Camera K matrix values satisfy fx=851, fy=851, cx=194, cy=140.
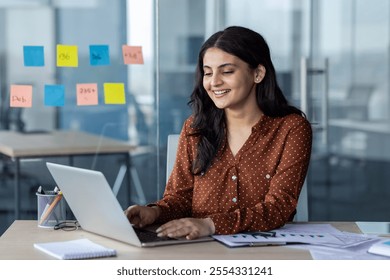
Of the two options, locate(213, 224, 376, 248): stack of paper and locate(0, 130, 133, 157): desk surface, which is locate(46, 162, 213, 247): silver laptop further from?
locate(0, 130, 133, 157): desk surface

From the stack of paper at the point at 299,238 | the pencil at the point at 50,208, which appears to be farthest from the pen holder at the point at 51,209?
the stack of paper at the point at 299,238

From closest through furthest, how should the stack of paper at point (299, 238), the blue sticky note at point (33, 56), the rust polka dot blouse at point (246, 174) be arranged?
the stack of paper at point (299, 238)
the rust polka dot blouse at point (246, 174)
the blue sticky note at point (33, 56)

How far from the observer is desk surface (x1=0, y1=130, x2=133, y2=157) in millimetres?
4426

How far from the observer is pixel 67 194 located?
96.7 inches

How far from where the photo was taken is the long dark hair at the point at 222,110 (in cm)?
268

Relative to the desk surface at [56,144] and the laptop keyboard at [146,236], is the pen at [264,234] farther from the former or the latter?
the desk surface at [56,144]

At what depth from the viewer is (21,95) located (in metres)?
4.40

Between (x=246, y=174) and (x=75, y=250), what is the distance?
0.71 metres

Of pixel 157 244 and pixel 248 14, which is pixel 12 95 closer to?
pixel 248 14

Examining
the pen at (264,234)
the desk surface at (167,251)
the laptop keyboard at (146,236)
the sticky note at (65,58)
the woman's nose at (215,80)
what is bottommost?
the desk surface at (167,251)

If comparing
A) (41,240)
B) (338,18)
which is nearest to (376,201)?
(338,18)

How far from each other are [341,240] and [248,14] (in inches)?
94.8

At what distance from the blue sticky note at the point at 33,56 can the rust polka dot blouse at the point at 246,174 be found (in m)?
1.81

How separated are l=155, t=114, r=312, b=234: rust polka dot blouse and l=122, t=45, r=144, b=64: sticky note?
1.73 m
